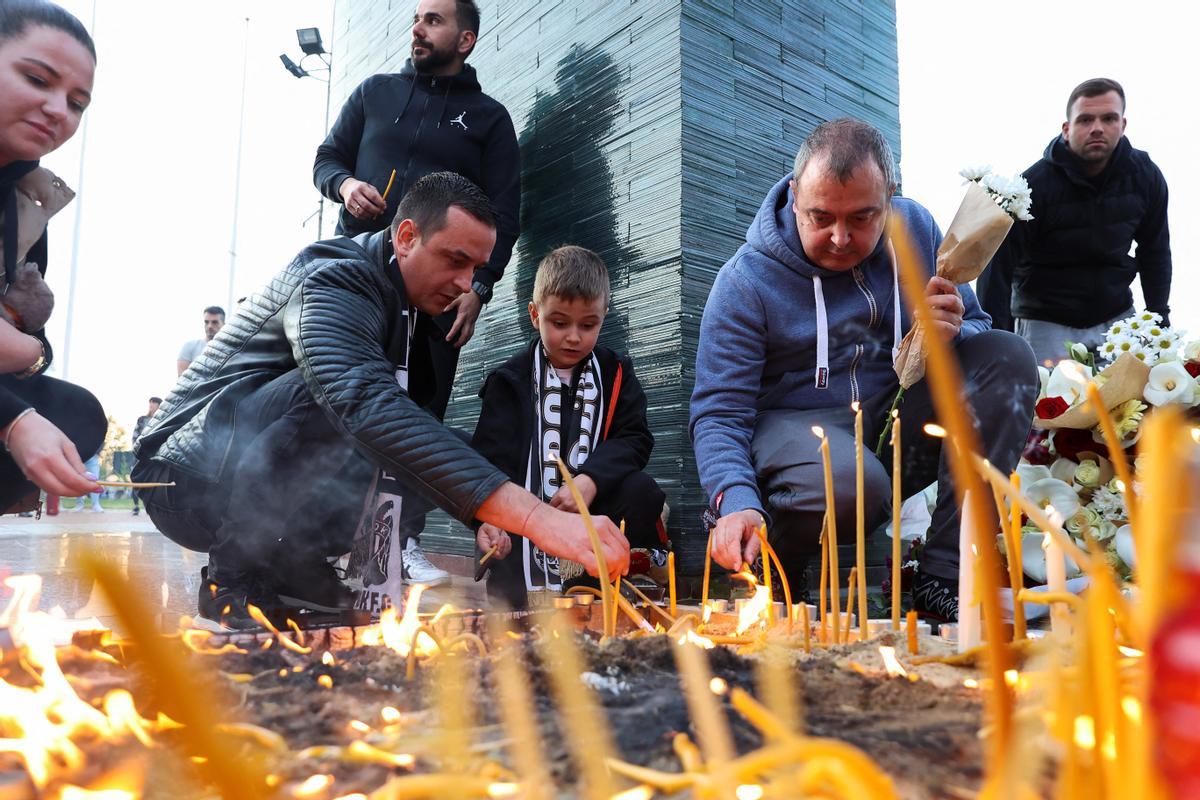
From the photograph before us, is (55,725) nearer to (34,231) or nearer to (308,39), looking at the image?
(34,231)

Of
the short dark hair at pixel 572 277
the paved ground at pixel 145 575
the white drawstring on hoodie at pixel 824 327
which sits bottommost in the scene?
the paved ground at pixel 145 575

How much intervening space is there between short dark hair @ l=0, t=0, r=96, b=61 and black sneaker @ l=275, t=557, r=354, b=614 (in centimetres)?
113

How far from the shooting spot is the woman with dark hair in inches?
51.4

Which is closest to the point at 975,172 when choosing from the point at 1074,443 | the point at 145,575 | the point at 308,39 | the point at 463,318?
the point at 1074,443

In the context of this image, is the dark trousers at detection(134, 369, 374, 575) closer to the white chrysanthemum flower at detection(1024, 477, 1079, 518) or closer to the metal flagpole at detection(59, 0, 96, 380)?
the white chrysanthemum flower at detection(1024, 477, 1079, 518)

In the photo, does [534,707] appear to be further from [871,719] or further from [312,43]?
[312,43]

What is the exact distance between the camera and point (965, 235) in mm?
1189

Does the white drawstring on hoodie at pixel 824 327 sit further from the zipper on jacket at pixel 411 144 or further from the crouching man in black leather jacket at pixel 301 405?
the zipper on jacket at pixel 411 144

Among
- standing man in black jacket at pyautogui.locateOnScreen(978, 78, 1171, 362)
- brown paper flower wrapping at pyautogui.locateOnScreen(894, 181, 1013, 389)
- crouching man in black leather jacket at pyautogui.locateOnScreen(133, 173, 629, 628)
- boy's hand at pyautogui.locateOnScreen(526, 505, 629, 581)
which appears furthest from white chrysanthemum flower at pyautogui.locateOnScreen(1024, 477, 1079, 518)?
crouching man in black leather jacket at pyautogui.locateOnScreen(133, 173, 629, 628)

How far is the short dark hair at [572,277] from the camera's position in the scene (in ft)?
7.06

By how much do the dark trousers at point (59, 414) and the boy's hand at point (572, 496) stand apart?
105cm

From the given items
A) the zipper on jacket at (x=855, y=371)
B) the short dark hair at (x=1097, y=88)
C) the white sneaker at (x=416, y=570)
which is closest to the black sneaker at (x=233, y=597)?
the white sneaker at (x=416, y=570)

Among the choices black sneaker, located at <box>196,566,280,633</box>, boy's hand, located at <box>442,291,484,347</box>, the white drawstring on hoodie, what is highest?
boy's hand, located at <box>442,291,484,347</box>

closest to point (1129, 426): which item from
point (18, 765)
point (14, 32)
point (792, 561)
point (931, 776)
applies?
point (792, 561)
